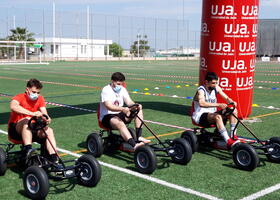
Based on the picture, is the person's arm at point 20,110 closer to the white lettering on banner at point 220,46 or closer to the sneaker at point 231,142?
the sneaker at point 231,142

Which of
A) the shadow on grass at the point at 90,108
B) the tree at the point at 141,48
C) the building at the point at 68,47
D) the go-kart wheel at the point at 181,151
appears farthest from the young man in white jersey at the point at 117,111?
the tree at the point at 141,48

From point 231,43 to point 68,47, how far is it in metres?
52.8

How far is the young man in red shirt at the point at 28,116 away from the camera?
16.3 ft

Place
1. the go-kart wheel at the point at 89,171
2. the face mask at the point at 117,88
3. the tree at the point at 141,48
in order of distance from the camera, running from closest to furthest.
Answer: the go-kart wheel at the point at 89,171
the face mask at the point at 117,88
the tree at the point at 141,48

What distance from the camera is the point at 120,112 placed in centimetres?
610

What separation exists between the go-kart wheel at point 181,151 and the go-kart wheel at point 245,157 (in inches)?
25.6

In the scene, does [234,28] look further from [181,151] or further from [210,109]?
[181,151]

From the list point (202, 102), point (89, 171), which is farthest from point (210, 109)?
point (89, 171)

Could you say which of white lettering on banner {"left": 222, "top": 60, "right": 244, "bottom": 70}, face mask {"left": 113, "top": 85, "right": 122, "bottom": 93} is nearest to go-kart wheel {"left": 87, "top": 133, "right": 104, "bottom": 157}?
face mask {"left": 113, "top": 85, "right": 122, "bottom": 93}

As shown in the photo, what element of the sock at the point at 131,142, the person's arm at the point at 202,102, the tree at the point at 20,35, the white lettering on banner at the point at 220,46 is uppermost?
the tree at the point at 20,35

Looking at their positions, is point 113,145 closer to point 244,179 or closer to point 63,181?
point 63,181

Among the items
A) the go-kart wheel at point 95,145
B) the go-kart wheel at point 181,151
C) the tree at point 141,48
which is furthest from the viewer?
the tree at point 141,48

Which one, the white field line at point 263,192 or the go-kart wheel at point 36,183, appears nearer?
the go-kart wheel at point 36,183

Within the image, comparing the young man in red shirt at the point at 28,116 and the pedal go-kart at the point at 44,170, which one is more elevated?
the young man in red shirt at the point at 28,116
